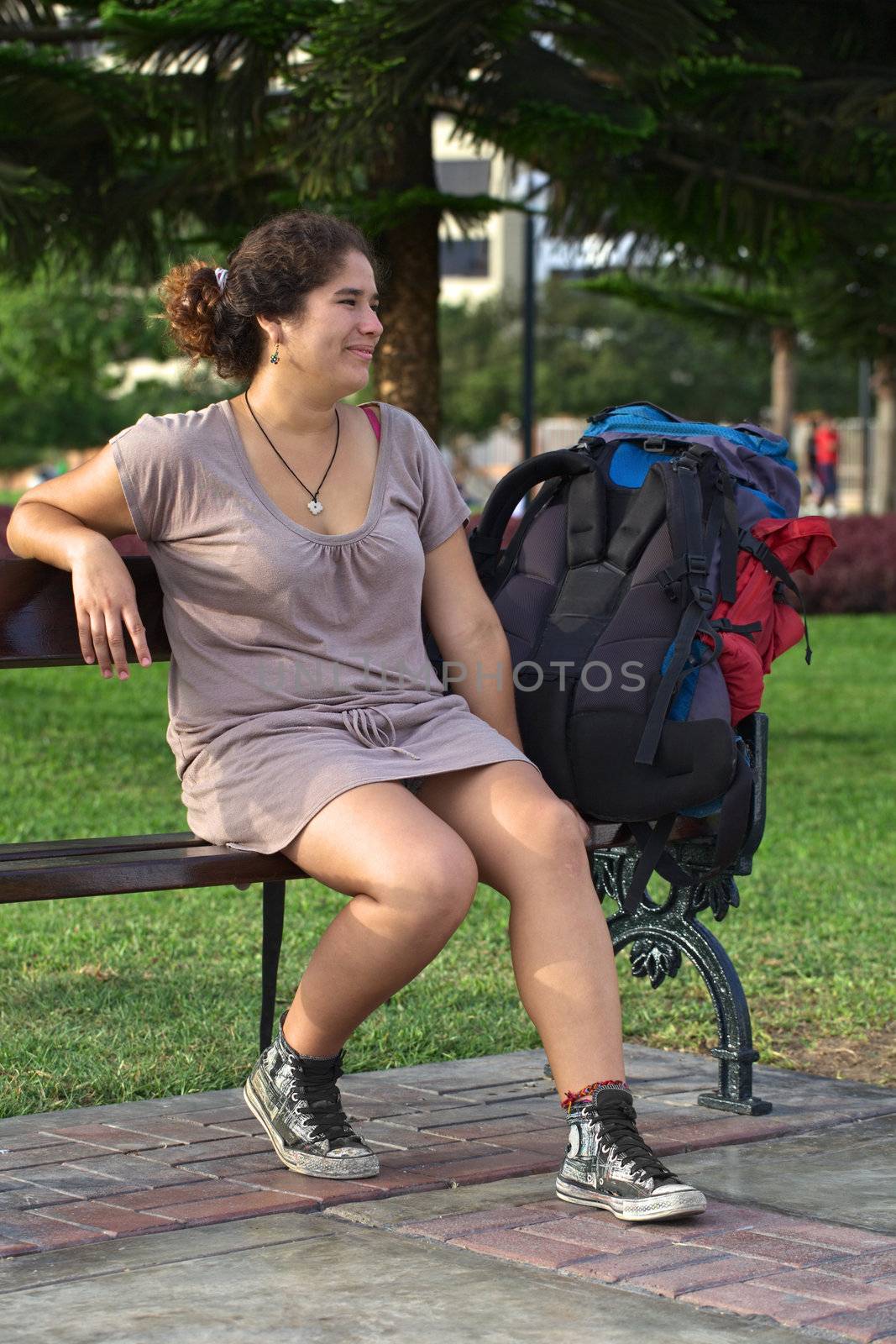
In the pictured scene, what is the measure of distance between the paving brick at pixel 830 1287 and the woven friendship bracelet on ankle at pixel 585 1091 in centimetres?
46

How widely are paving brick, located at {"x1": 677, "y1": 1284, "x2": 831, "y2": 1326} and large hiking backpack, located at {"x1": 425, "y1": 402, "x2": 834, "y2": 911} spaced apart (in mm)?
985

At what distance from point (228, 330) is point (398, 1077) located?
1.63 m

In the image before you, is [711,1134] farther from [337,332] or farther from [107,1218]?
[337,332]

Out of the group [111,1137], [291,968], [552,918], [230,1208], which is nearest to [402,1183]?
[230,1208]

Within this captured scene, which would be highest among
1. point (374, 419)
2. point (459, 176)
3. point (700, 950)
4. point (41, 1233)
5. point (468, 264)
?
point (459, 176)

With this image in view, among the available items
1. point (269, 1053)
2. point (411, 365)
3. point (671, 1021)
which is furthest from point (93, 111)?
point (269, 1053)

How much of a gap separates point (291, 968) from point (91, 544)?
7.25ft

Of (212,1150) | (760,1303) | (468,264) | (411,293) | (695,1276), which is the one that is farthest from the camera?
(468,264)

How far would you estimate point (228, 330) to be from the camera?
3607mm

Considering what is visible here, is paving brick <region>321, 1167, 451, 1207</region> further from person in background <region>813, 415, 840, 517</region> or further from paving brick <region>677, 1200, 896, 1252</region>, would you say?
person in background <region>813, 415, 840, 517</region>

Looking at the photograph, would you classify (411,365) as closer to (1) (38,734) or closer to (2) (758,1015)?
(1) (38,734)

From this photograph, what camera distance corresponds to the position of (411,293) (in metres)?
10.1

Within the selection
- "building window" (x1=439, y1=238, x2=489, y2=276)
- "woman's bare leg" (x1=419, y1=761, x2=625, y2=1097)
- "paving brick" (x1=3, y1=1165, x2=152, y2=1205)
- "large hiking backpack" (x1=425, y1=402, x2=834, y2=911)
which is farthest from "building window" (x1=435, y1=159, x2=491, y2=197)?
"paving brick" (x1=3, y1=1165, x2=152, y2=1205)

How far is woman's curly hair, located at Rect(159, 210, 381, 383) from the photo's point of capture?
3.52 meters
